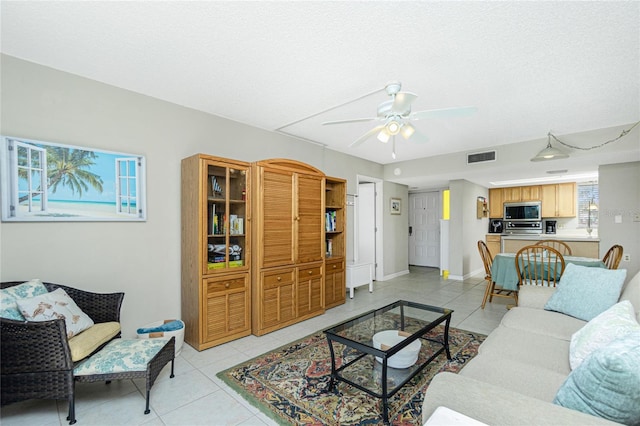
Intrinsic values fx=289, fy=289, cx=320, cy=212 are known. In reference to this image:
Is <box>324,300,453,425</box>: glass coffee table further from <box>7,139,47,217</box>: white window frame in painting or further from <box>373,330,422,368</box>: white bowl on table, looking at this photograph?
<box>7,139,47,217</box>: white window frame in painting

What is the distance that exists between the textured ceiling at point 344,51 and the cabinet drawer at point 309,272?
194 cm

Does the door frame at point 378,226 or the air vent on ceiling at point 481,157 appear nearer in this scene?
the air vent on ceiling at point 481,157

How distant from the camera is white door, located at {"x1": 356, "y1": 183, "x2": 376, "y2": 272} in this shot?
5887 mm

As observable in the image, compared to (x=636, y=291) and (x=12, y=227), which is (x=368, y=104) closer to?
(x=636, y=291)

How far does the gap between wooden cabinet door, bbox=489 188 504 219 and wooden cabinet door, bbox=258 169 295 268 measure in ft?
20.6

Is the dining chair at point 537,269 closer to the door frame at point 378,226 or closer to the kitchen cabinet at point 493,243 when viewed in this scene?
the door frame at point 378,226

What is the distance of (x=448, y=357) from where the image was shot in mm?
2604

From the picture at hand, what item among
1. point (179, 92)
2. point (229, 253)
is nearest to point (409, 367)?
point (229, 253)

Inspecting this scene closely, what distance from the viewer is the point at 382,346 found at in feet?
6.78

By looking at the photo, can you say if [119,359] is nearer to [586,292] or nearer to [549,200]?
[586,292]

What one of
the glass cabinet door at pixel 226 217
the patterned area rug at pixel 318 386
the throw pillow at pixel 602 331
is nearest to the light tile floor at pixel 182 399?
the patterned area rug at pixel 318 386

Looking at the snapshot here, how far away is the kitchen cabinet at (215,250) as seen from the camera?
2.84 m

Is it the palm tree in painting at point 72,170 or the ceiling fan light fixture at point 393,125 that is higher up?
the ceiling fan light fixture at point 393,125

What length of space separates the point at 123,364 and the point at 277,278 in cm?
169
